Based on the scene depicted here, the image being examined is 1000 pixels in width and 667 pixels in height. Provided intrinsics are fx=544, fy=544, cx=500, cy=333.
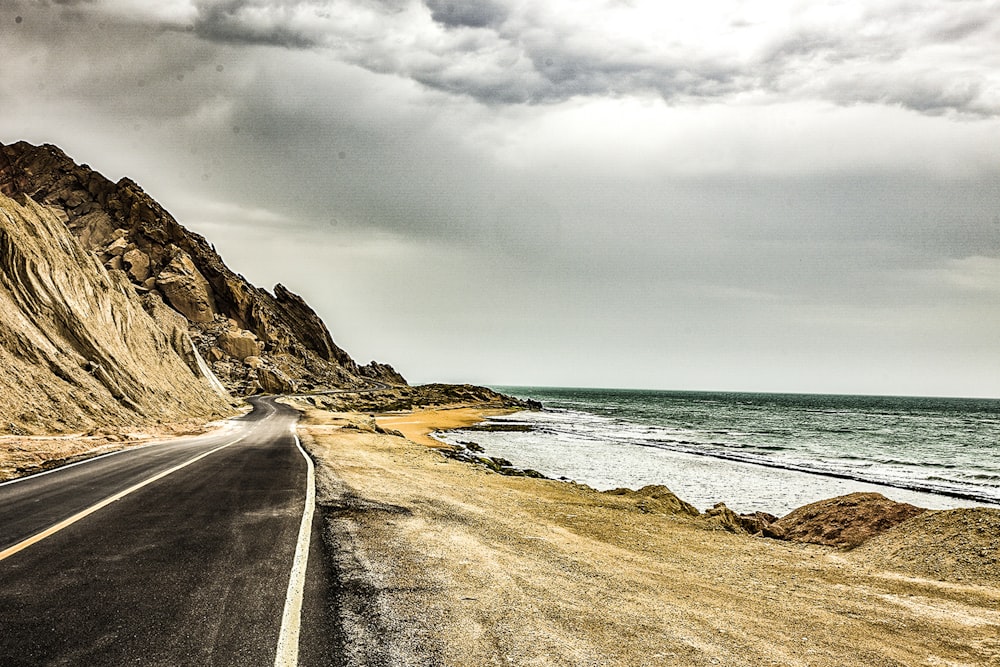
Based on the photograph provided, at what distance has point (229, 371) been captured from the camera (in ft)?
277

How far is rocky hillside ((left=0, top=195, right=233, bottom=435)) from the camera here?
2406 cm

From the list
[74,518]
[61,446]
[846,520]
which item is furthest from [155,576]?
[61,446]

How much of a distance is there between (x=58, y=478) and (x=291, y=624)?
11.2 meters

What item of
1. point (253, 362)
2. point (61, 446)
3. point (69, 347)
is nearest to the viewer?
point (61, 446)

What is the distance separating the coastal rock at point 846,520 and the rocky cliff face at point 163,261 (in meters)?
80.1

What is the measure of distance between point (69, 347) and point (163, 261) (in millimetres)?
71750

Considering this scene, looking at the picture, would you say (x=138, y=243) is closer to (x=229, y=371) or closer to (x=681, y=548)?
(x=229, y=371)

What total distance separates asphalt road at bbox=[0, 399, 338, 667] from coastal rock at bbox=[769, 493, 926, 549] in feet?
39.8

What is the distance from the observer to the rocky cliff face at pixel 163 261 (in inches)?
3401

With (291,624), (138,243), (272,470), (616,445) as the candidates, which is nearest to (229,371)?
(138,243)

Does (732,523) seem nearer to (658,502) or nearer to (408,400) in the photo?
(658,502)

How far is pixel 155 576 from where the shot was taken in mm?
5812

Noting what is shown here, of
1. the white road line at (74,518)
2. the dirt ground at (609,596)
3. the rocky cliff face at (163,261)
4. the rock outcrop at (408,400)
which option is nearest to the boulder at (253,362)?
the rocky cliff face at (163,261)

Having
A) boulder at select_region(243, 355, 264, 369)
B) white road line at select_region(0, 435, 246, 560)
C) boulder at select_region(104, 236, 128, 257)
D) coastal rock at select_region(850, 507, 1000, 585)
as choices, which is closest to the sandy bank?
white road line at select_region(0, 435, 246, 560)
